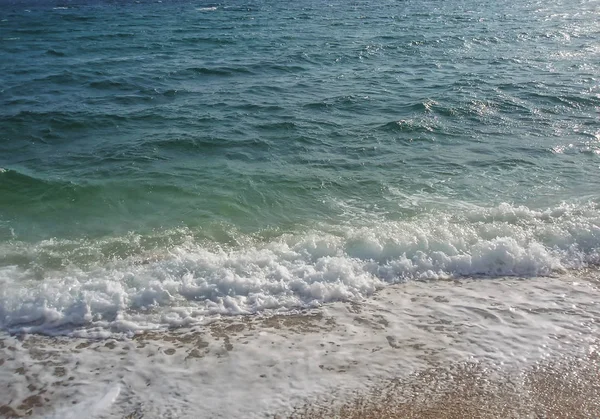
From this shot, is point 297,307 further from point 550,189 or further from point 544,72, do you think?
point 544,72

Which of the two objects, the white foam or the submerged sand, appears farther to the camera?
the white foam

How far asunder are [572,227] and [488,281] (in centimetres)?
217

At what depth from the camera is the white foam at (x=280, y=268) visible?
7129mm

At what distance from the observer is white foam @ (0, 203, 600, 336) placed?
7.13 m

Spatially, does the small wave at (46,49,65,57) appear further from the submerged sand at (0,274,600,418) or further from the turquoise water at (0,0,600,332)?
the submerged sand at (0,274,600,418)

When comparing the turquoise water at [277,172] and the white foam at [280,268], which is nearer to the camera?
the white foam at [280,268]

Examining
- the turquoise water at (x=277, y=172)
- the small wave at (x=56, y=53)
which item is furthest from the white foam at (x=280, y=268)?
the small wave at (x=56, y=53)

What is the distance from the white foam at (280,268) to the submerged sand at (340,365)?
1.15 ft

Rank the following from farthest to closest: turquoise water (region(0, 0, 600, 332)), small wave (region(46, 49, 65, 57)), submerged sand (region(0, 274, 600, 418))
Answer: small wave (region(46, 49, 65, 57)) < turquoise water (region(0, 0, 600, 332)) < submerged sand (region(0, 274, 600, 418))

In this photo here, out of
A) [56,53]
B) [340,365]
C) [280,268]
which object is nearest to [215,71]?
[56,53]

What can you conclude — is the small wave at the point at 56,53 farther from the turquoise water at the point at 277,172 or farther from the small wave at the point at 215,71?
the small wave at the point at 215,71

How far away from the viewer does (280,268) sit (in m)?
8.03

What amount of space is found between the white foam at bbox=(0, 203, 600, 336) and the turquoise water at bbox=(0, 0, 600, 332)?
1.2 inches

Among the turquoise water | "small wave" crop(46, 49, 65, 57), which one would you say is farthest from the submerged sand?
"small wave" crop(46, 49, 65, 57)
